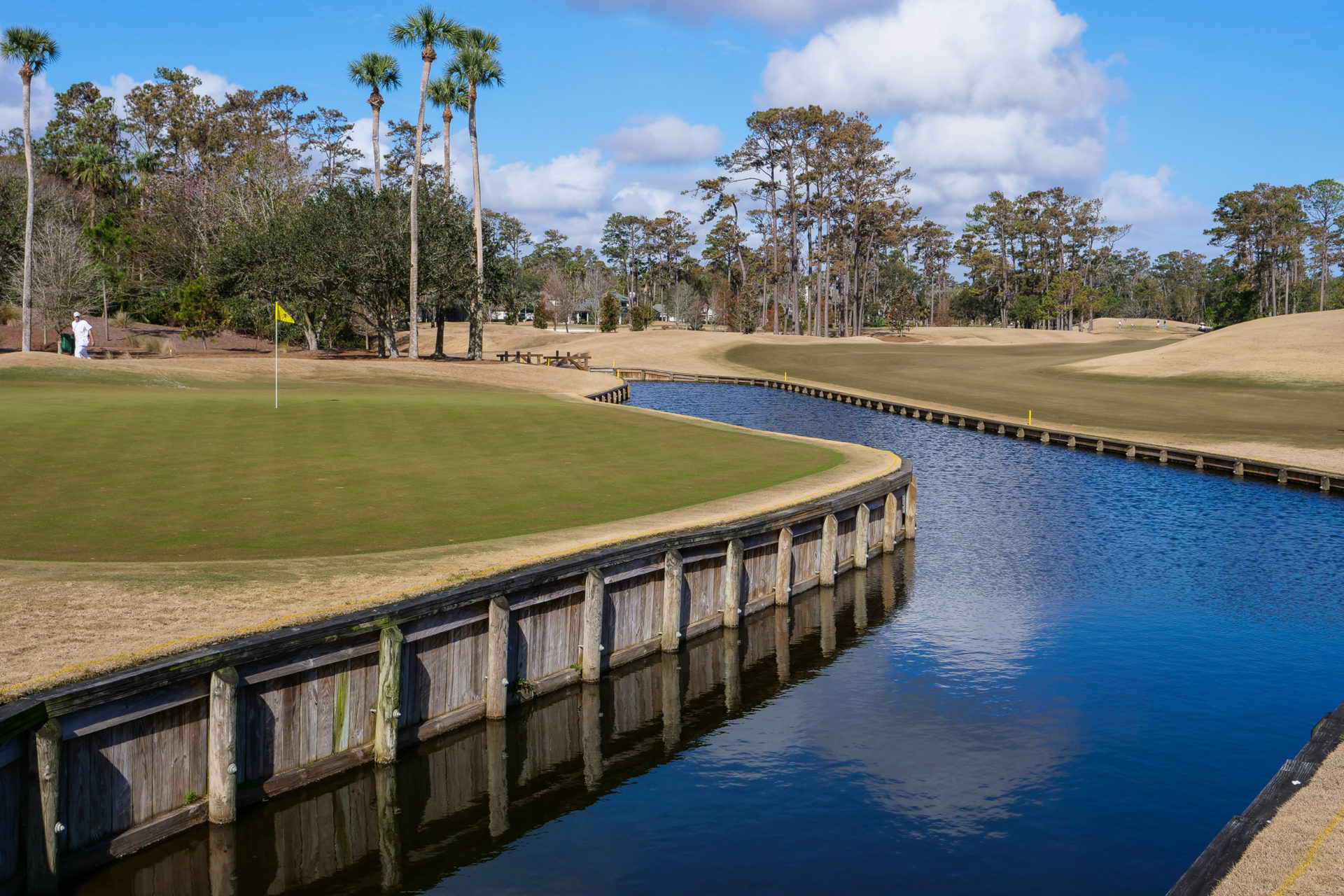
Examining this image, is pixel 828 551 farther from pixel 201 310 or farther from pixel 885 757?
pixel 201 310

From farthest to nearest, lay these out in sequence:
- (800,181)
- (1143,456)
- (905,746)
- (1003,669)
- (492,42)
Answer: (800,181)
(492,42)
(1143,456)
(1003,669)
(905,746)

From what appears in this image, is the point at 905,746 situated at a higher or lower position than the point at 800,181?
lower

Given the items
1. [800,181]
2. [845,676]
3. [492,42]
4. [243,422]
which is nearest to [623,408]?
[243,422]

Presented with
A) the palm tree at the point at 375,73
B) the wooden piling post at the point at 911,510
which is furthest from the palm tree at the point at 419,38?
the wooden piling post at the point at 911,510

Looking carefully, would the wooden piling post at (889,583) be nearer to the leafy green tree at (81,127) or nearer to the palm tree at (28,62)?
the palm tree at (28,62)

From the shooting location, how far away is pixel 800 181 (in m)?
153

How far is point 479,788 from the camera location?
15.3 meters

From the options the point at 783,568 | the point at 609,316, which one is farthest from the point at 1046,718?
the point at 609,316

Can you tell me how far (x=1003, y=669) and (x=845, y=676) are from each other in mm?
2971

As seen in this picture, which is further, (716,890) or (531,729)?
(531,729)

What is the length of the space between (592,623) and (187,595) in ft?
21.8

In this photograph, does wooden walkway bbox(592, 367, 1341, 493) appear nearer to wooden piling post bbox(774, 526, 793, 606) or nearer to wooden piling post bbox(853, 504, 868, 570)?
wooden piling post bbox(853, 504, 868, 570)

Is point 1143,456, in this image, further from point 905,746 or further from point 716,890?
point 716,890

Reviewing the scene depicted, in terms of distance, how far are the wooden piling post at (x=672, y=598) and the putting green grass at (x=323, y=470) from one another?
3.07 metres
